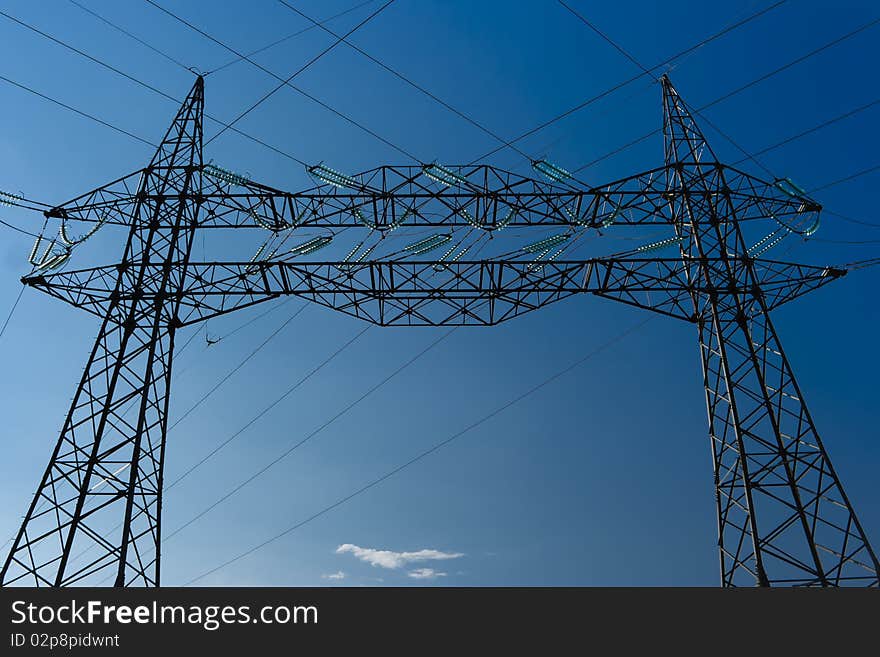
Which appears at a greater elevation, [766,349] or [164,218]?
[164,218]

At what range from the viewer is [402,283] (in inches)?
709

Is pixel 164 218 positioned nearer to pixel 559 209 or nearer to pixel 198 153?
pixel 198 153

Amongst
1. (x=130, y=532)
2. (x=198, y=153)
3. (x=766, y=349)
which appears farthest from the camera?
(x=198, y=153)

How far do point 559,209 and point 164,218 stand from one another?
1015 cm

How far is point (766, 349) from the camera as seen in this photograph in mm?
17688
